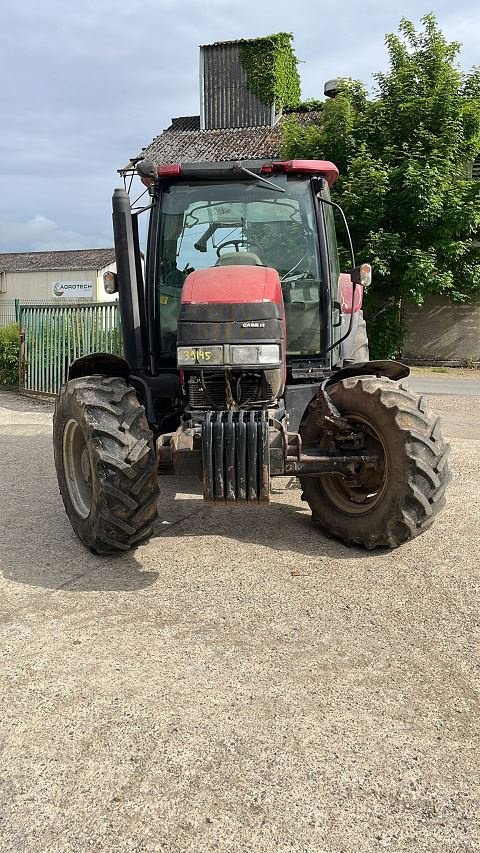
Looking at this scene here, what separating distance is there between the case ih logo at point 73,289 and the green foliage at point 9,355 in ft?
65.6

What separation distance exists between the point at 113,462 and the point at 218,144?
75.3ft

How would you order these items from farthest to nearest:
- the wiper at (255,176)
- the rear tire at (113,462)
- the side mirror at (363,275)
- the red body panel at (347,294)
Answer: the red body panel at (347,294) < the side mirror at (363,275) < the wiper at (255,176) < the rear tire at (113,462)

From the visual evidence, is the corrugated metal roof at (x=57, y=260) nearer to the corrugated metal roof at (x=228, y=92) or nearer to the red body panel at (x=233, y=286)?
the corrugated metal roof at (x=228, y=92)

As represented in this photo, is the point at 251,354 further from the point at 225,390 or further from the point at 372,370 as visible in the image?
the point at 372,370

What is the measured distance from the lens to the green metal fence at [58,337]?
37.7 feet

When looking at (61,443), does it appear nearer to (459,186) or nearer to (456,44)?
(459,186)

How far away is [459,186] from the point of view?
16.1 meters

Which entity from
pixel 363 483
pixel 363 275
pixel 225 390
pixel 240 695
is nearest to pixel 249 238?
pixel 363 275

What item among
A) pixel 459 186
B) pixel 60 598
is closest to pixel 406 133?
pixel 459 186

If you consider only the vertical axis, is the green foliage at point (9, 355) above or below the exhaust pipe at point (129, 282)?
below

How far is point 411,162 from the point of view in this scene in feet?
50.8

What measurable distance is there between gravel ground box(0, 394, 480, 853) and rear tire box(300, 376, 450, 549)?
221mm

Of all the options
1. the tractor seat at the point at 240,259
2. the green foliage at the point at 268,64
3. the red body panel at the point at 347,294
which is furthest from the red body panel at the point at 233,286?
the green foliage at the point at 268,64

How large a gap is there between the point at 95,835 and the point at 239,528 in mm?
3065
